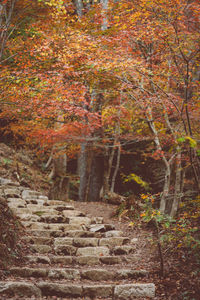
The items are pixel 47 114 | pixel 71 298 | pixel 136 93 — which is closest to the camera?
pixel 71 298

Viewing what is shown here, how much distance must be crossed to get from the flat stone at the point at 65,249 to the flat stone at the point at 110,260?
2.45 ft

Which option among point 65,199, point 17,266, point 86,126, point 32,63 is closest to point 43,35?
point 32,63

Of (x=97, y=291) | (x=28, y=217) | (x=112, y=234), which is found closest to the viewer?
(x=97, y=291)

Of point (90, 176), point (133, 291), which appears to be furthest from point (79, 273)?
point (90, 176)

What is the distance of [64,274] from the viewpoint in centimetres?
519

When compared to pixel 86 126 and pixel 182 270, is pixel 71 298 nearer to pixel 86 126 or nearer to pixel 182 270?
pixel 182 270

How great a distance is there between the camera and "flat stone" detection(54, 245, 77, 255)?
6402mm

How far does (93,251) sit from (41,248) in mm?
1207

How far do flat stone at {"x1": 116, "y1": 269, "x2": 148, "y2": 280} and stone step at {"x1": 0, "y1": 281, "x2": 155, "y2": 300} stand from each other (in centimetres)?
54

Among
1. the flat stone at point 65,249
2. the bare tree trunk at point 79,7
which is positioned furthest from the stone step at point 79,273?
the bare tree trunk at point 79,7

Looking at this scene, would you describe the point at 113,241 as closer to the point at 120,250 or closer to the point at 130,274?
the point at 120,250

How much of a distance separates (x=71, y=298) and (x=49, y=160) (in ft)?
47.3

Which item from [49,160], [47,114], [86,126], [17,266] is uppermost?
[47,114]

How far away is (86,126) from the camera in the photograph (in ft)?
36.0
